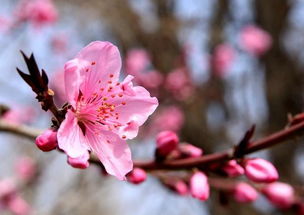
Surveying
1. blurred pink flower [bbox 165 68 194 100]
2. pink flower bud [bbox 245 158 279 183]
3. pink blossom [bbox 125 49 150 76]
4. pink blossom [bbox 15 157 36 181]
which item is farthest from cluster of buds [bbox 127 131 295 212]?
pink blossom [bbox 15 157 36 181]

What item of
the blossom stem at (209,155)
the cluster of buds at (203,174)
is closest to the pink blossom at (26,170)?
the blossom stem at (209,155)

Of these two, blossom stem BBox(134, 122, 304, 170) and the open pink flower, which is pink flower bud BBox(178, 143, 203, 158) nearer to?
blossom stem BBox(134, 122, 304, 170)

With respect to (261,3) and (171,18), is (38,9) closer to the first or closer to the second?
(171,18)

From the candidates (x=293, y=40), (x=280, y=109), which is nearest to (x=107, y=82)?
(x=280, y=109)

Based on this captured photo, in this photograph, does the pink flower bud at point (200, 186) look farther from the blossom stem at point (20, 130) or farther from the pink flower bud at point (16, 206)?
the pink flower bud at point (16, 206)

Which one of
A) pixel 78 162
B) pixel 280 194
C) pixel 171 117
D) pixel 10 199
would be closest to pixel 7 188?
pixel 10 199

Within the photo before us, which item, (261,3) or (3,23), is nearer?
(3,23)
